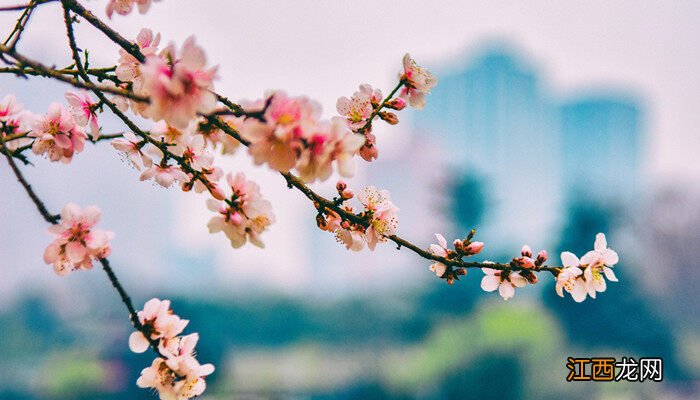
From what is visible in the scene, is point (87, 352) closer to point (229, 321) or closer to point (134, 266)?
point (229, 321)

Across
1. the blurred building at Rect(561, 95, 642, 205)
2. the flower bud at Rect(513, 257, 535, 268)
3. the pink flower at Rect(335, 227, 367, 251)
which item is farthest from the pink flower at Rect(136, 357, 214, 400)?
the blurred building at Rect(561, 95, 642, 205)

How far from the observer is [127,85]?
1016 mm

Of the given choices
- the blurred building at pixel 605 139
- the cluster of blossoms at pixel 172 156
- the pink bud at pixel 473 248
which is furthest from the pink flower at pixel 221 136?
the blurred building at pixel 605 139

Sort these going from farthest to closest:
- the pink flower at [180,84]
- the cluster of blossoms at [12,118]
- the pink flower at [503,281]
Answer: the cluster of blossoms at [12,118] → the pink flower at [503,281] → the pink flower at [180,84]

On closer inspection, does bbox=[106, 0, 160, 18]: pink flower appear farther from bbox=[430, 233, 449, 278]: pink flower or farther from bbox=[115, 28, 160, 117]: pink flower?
bbox=[430, 233, 449, 278]: pink flower

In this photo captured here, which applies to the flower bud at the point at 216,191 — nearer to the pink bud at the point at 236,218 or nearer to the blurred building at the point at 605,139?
the pink bud at the point at 236,218

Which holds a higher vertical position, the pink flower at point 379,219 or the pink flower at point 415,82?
the pink flower at point 415,82

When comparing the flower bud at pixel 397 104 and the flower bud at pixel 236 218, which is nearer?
the flower bud at pixel 236 218

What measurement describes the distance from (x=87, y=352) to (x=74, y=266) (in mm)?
28808

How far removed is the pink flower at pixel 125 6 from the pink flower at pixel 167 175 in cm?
A: 23

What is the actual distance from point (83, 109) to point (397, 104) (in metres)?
0.50

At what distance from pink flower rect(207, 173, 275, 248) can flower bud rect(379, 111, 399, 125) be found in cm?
25

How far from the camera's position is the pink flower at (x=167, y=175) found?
102 cm

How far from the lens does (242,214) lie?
3.06ft
